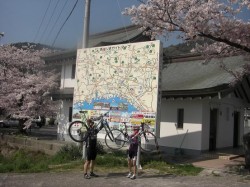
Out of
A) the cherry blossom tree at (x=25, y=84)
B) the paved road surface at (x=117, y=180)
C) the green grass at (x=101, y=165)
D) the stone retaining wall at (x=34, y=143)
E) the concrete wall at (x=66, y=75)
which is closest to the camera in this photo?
the paved road surface at (x=117, y=180)

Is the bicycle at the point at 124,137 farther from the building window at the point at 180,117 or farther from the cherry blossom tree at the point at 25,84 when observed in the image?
the cherry blossom tree at the point at 25,84

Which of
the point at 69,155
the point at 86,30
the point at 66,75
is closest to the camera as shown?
the point at 69,155

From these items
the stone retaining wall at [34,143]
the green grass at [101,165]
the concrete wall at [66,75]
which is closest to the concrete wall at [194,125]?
the green grass at [101,165]

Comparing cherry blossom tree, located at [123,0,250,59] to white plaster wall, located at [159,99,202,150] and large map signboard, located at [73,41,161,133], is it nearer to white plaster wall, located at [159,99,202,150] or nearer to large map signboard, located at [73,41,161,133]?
large map signboard, located at [73,41,161,133]

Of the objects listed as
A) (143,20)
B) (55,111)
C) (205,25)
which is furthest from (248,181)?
(55,111)

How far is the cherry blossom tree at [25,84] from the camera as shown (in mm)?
24328

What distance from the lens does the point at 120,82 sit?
1452 centimetres

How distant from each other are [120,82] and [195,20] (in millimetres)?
4272

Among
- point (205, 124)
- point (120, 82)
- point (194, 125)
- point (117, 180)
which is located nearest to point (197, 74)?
point (205, 124)

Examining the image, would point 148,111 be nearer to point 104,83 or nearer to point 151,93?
point 151,93

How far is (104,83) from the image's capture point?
1502cm

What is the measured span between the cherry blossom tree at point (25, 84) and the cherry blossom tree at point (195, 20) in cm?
1352

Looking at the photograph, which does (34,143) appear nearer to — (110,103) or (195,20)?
(110,103)

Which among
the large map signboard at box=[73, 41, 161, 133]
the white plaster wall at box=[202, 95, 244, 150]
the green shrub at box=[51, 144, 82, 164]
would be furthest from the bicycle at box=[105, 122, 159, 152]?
the white plaster wall at box=[202, 95, 244, 150]
